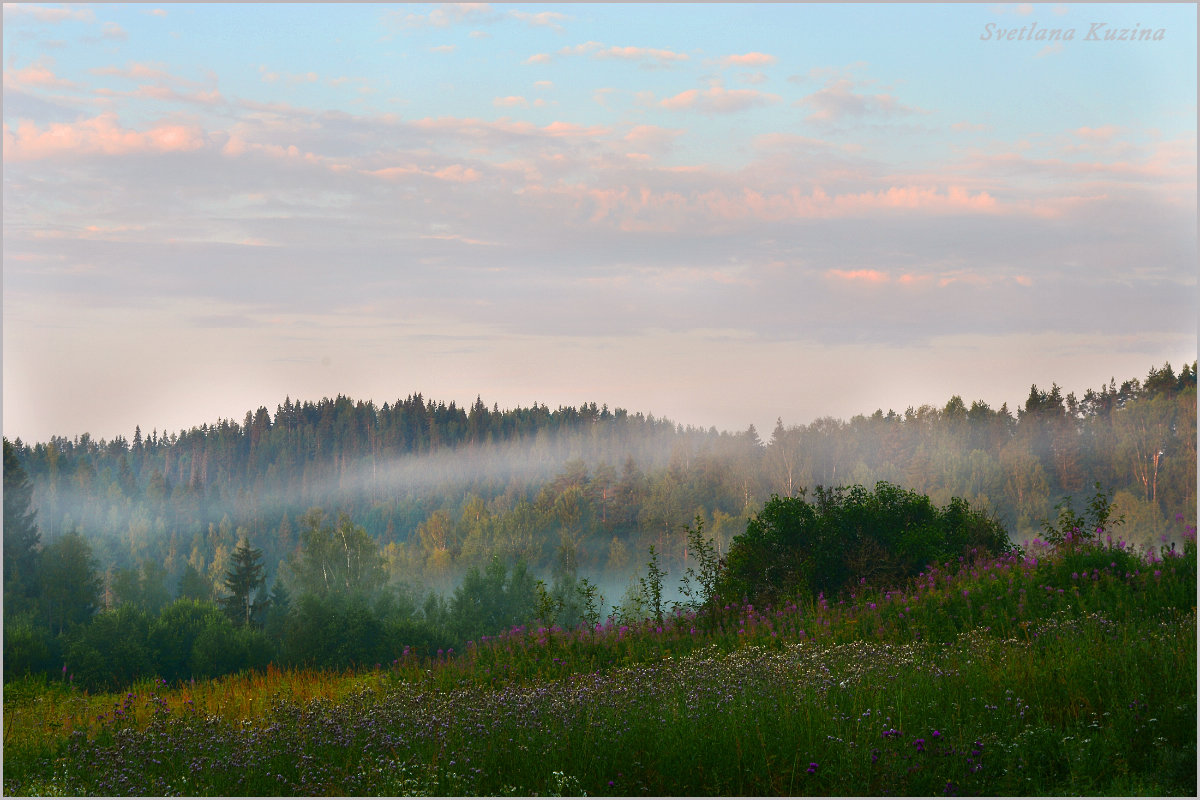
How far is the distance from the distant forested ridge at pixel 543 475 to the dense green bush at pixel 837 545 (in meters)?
4.46

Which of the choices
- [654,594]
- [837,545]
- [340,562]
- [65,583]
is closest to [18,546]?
[65,583]

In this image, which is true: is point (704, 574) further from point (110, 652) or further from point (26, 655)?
point (26, 655)

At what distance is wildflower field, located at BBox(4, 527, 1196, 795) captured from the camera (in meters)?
6.36

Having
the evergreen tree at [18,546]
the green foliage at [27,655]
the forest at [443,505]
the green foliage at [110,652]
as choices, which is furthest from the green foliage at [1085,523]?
the evergreen tree at [18,546]

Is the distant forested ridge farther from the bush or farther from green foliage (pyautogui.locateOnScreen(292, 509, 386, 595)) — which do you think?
the bush

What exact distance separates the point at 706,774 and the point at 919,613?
5.79 metres

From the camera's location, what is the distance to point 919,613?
1126cm

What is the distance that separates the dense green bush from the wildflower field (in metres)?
4.03

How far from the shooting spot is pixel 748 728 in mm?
6871

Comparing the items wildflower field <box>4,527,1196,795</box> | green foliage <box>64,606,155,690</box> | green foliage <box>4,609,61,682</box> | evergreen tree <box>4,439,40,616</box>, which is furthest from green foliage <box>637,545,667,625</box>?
evergreen tree <box>4,439,40,616</box>

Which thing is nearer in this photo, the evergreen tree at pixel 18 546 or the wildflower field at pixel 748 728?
the wildflower field at pixel 748 728

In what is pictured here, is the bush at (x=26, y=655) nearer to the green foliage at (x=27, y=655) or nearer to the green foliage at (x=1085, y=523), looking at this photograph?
the green foliage at (x=27, y=655)

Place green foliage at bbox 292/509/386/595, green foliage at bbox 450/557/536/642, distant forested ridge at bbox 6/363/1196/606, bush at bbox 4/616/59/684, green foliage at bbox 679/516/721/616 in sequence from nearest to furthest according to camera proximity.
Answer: bush at bbox 4/616/59/684 < green foliage at bbox 679/516/721/616 < green foliage at bbox 450/557/536/642 < distant forested ridge at bbox 6/363/1196/606 < green foliage at bbox 292/509/386/595

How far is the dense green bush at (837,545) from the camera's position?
14.5 meters
